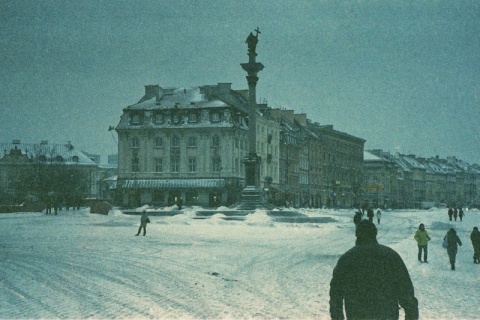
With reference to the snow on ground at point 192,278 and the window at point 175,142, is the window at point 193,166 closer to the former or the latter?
the window at point 175,142

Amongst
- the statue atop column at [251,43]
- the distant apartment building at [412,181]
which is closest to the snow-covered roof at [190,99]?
the statue atop column at [251,43]

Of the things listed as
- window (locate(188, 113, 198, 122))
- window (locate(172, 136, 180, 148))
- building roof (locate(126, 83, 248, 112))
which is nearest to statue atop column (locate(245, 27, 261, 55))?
building roof (locate(126, 83, 248, 112))

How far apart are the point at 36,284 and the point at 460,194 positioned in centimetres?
19655

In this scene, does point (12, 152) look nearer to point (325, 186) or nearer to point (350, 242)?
point (325, 186)

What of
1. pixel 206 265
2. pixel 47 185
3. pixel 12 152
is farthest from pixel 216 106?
pixel 206 265

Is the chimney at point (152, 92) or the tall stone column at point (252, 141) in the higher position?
the chimney at point (152, 92)

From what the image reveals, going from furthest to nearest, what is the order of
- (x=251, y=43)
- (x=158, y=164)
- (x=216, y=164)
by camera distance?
1. (x=158, y=164)
2. (x=216, y=164)
3. (x=251, y=43)

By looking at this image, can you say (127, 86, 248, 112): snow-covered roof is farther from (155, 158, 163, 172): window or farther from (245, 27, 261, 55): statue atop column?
(245, 27, 261, 55): statue atop column

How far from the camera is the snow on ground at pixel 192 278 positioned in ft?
38.7

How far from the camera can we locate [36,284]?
1477 centimetres

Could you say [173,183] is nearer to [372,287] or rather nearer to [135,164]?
[135,164]

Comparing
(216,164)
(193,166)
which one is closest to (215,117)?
(216,164)

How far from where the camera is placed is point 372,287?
19.5ft

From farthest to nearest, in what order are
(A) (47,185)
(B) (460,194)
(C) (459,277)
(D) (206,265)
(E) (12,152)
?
(B) (460,194) < (E) (12,152) < (A) (47,185) < (D) (206,265) < (C) (459,277)
